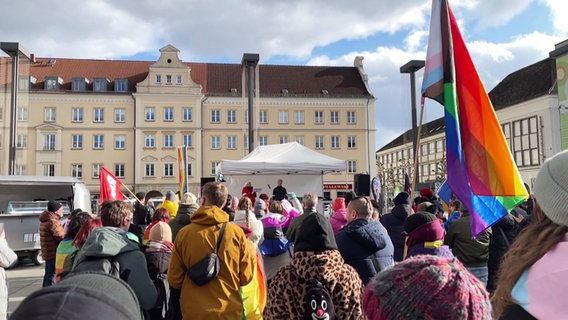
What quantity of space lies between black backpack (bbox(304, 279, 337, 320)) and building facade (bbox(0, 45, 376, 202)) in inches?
1808

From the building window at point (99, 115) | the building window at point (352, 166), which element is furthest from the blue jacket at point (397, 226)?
the building window at point (99, 115)

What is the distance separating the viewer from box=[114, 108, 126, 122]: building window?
5072cm

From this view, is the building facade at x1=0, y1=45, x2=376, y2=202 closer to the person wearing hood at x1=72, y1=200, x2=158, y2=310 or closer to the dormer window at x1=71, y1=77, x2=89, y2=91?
the dormer window at x1=71, y1=77, x2=89, y2=91

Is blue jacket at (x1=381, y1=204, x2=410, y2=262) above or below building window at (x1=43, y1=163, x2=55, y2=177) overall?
below

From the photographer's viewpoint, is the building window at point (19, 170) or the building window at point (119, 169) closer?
the building window at point (19, 170)

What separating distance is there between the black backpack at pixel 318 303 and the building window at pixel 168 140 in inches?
1952

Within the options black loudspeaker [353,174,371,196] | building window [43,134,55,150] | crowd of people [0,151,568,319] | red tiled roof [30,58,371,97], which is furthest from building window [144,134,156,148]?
crowd of people [0,151,568,319]

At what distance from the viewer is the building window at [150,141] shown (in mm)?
50756

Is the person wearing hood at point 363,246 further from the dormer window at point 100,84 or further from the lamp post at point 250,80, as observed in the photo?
the dormer window at point 100,84

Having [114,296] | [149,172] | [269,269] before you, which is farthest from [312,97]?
[114,296]

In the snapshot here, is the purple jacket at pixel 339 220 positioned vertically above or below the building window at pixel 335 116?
below

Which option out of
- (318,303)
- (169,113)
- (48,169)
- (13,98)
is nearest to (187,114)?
(169,113)

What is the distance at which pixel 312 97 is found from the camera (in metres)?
53.9

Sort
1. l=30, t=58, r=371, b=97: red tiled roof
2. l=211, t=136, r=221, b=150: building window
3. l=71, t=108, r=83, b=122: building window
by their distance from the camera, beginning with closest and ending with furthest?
l=71, t=108, r=83, b=122: building window < l=211, t=136, r=221, b=150: building window < l=30, t=58, r=371, b=97: red tiled roof
